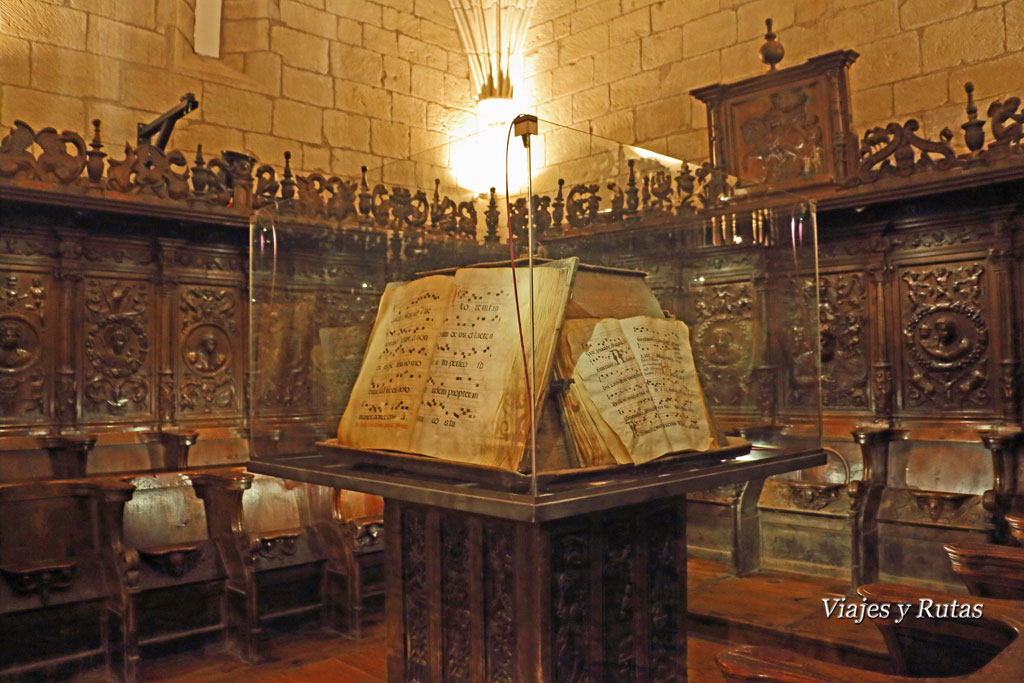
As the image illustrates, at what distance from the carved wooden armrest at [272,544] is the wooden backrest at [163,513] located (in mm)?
353

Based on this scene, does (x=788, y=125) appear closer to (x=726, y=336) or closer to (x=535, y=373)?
(x=726, y=336)

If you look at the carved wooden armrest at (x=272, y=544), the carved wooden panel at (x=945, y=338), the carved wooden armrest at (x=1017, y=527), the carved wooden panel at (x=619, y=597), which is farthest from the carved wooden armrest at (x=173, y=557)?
the carved wooden panel at (x=945, y=338)

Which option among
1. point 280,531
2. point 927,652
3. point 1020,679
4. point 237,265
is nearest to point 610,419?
point 1020,679

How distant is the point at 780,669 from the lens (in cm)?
144

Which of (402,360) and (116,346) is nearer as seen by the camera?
(402,360)

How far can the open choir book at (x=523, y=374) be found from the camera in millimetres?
1535

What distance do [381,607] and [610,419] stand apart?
310 centimetres

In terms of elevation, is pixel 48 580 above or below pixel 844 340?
below

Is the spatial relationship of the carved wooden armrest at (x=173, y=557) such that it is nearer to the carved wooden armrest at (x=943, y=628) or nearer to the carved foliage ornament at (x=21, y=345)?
the carved foliage ornament at (x=21, y=345)

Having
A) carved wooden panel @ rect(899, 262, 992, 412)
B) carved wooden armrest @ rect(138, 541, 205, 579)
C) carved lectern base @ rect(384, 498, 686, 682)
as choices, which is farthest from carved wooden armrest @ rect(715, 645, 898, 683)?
carved wooden panel @ rect(899, 262, 992, 412)

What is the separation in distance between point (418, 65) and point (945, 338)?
17.9 ft

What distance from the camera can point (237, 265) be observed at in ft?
15.6

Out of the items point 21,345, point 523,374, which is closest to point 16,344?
point 21,345

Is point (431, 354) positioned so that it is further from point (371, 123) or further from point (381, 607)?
point (371, 123)
